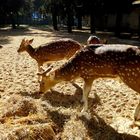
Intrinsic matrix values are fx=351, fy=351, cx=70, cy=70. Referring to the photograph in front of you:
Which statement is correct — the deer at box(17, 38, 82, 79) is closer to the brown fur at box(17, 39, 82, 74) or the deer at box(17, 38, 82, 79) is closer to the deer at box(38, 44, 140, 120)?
the brown fur at box(17, 39, 82, 74)

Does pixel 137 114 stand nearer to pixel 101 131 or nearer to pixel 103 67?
pixel 101 131

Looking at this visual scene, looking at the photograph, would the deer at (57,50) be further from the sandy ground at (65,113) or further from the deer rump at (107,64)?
the deer rump at (107,64)

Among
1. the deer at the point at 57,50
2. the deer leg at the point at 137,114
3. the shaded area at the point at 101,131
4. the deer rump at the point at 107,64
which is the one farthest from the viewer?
the deer at the point at 57,50

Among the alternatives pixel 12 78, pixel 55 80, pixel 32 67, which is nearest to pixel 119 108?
pixel 55 80

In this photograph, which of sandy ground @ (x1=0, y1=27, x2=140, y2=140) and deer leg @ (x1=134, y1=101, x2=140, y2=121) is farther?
deer leg @ (x1=134, y1=101, x2=140, y2=121)

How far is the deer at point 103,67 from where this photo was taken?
19.3ft

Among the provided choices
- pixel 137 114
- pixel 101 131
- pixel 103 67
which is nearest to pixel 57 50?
pixel 103 67

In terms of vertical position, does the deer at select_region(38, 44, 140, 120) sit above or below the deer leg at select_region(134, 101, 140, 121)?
above

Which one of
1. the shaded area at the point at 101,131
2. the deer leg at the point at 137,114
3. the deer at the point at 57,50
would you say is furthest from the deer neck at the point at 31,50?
the deer leg at the point at 137,114

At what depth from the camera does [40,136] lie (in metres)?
5.30

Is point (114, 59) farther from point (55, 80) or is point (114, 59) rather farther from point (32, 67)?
point (32, 67)

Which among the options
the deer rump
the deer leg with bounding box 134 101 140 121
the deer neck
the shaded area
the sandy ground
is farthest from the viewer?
the deer neck

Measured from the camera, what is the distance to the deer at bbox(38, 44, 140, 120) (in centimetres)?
588

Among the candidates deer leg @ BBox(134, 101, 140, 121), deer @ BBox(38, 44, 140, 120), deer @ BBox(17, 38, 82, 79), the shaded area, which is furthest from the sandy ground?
deer @ BBox(17, 38, 82, 79)
